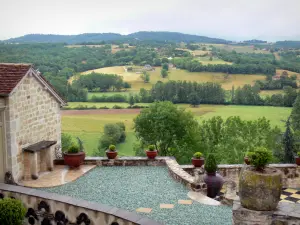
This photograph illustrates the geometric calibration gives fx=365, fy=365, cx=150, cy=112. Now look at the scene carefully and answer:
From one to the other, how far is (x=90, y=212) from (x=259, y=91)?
61.5m

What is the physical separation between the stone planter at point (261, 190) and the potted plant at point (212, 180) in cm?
659

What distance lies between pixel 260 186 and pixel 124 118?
46173 millimetres

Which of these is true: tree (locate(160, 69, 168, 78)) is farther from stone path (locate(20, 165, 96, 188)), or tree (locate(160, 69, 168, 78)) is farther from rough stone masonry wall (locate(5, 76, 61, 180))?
stone path (locate(20, 165, 96, 188))

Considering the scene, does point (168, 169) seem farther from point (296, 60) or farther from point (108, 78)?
point (296, 60)

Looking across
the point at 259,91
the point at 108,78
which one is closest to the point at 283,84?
the point at 259,91

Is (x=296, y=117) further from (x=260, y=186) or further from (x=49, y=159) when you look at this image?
(x=260, y=186)

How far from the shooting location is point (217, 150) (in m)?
28.9

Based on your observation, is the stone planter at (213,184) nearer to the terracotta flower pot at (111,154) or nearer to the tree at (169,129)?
the terracotta flower pot at (111,154)

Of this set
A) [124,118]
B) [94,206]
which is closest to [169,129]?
[94,206]

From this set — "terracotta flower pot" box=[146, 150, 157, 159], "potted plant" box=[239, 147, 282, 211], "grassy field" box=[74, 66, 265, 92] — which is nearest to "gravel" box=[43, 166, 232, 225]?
"terracotta flower pot" box=[146, 150, 157, 159]

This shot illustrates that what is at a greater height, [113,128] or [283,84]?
[283,84]

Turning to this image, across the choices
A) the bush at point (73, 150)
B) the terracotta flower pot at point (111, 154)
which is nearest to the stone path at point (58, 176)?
the bush at point (73, 150)

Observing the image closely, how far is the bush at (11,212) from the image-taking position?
9000 millimetres

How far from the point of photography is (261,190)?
792cm
